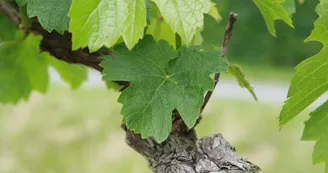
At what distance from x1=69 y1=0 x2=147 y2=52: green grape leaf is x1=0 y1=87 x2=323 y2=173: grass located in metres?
1.64

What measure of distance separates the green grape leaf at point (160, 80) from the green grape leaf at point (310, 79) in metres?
0.07

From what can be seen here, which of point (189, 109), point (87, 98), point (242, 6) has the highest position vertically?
point (189, 109)

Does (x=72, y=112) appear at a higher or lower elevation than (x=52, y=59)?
lower

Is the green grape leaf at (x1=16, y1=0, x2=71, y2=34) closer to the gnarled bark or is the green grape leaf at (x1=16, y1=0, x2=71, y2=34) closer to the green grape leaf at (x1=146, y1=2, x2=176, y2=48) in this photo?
the gnarled bark

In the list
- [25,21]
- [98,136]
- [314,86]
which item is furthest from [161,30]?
[98,136]

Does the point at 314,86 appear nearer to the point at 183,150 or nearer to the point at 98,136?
the point at 183,150

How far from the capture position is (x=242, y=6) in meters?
4.46

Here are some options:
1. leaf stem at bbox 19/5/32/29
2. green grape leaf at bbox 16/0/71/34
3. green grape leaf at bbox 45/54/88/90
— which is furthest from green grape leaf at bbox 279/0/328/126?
green grape leaf at bbox 45/54/88/90

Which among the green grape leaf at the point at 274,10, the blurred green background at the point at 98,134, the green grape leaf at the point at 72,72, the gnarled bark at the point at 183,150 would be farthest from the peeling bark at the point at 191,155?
the blurred green background at the point at 98,134

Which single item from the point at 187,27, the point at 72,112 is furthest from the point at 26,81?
the point at 72,112

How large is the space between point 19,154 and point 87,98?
0.53 metres

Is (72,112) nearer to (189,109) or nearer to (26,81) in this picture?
(26,81)

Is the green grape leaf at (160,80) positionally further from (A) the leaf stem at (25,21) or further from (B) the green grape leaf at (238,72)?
(A) the leaf stem at (25,21)

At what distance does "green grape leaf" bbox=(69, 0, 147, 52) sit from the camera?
50cm
